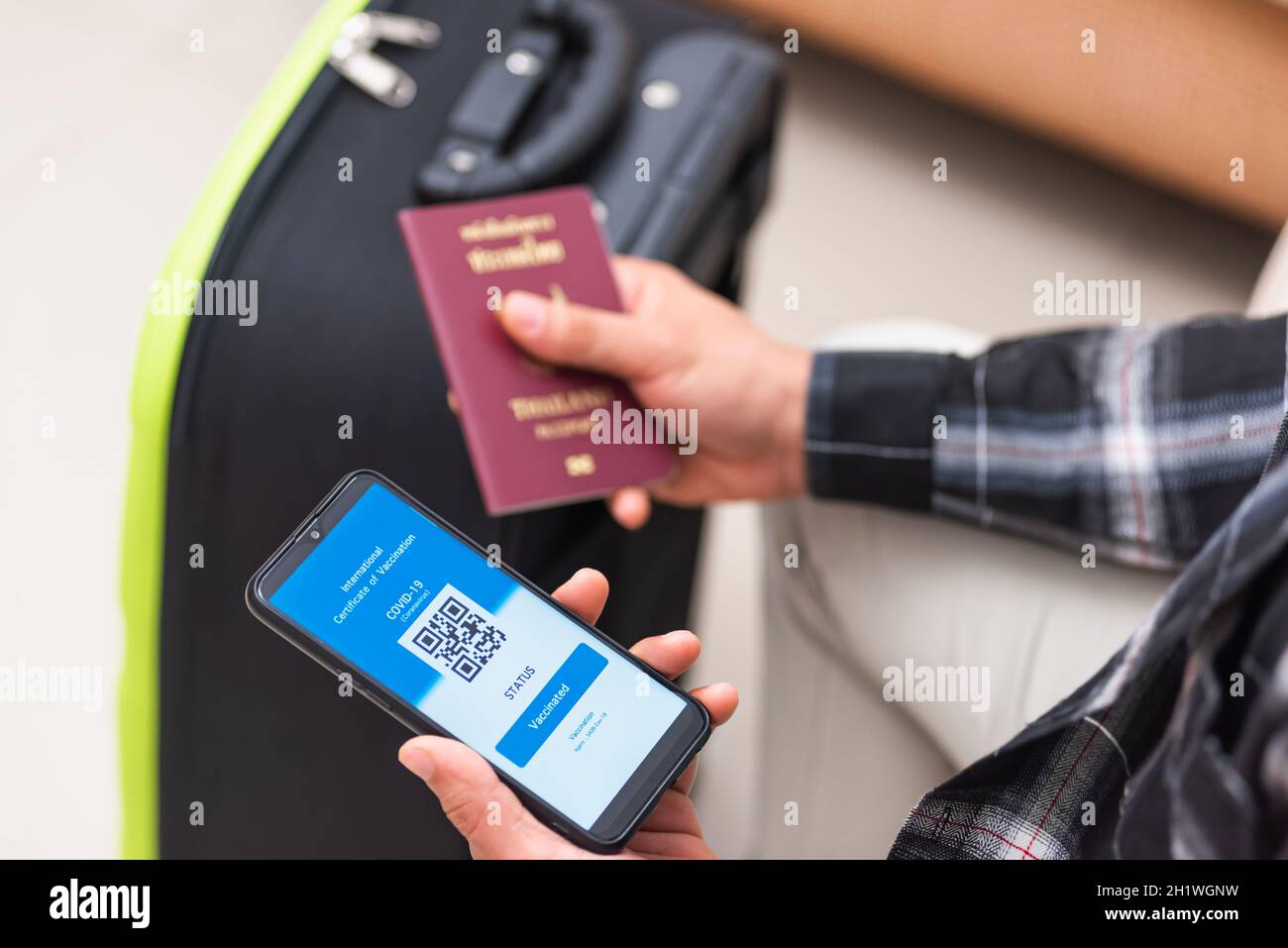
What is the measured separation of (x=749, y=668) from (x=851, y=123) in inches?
30.0

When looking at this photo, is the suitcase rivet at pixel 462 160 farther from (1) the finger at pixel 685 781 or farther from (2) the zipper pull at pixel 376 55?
(1) the finger at pixel 685 781

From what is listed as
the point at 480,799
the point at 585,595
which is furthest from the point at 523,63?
the point at 480,799

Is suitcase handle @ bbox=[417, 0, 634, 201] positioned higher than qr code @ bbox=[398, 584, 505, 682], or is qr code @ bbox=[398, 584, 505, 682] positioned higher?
suitcase handle @ bbox=[417, 0, 634, 201]

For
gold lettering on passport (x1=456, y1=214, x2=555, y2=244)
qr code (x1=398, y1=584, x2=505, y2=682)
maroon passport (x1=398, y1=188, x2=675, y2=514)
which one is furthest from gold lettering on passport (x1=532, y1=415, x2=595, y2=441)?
qr code (x1=398, y1=584, x2=505, y2=682)

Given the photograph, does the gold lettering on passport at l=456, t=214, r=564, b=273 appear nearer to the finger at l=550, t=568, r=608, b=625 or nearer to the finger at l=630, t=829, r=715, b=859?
the finger at l=550, t=568, r=608, b=625

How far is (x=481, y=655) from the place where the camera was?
0.56m

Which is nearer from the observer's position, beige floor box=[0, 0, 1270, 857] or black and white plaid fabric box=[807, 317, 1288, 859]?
black and white plaid fabric box=[807, 317, 1288, 859]

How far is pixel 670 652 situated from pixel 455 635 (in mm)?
97

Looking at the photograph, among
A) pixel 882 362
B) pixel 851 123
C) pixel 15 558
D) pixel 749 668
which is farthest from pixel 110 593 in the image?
pixel 851 123

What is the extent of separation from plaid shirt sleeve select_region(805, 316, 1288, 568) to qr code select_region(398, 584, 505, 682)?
31cm

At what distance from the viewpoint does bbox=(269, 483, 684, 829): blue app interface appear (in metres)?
0.55

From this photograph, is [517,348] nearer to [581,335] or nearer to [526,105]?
[581,335]

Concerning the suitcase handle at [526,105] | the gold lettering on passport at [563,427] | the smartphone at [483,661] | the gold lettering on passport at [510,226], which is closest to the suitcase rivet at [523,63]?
the suitcase handle at [526,105]

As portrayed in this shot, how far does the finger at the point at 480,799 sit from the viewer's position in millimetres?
518
